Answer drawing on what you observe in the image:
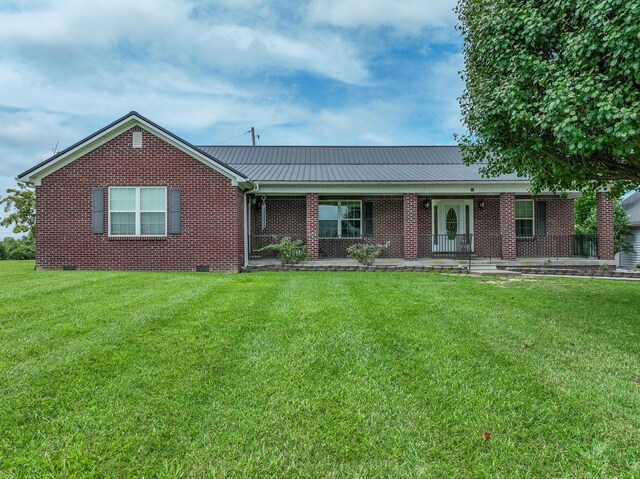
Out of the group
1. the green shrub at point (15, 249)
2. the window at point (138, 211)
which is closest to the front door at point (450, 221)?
the window at point (138, 211)

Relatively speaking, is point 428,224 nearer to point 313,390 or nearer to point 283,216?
point 283,216

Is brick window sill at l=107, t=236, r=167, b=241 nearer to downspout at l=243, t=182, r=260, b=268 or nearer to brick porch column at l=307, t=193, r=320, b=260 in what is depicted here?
downspout at l=243, t=182, r=260, b=268

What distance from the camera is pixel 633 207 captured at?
20891 mm

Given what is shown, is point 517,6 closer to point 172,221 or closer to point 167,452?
point 167,452

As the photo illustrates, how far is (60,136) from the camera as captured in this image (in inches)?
1069

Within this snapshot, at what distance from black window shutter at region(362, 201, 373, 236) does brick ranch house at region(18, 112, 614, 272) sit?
0.04 metres

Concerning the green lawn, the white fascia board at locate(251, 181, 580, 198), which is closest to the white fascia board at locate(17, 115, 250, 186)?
the white fascia board at locate(251, 181, 580, 198)

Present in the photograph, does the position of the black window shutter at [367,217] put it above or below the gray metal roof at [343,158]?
below

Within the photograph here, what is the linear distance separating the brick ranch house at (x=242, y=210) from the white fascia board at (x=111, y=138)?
0.11 ft

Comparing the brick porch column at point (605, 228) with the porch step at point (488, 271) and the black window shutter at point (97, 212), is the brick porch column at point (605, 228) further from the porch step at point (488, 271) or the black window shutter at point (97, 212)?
the black window shutter at point (97, 212)

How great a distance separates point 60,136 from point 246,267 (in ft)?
74.8

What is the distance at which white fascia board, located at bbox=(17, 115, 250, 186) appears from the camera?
11.8 metres

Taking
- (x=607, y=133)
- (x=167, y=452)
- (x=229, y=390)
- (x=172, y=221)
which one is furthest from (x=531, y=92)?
(x=172, y=221)

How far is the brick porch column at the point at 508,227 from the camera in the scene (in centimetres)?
1369
